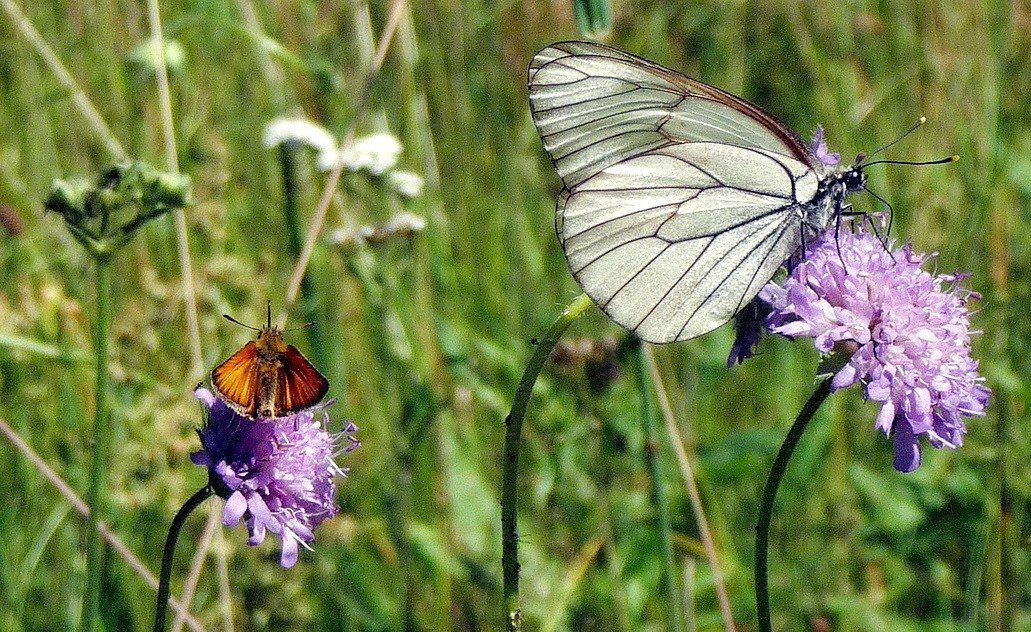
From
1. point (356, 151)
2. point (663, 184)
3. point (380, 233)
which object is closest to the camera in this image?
point (663, 184)

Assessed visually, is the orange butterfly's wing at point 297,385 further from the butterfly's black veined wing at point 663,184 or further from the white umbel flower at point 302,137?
the white umbel flower at point 302,137

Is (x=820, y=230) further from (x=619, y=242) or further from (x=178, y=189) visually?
(x=178, y=189)

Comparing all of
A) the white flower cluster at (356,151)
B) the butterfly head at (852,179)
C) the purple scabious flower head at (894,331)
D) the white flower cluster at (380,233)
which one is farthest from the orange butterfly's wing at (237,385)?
the white flower cluster at (356,151)

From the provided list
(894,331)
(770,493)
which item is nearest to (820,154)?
(894,331)

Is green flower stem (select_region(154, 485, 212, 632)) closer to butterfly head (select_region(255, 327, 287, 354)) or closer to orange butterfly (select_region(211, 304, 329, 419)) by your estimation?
A: orange butterfly (select_region(211, 304, 329, 419))

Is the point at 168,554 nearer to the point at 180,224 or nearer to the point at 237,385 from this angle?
the point at 237,385

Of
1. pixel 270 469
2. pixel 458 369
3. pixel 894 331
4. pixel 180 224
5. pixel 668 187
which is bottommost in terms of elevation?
pixel 270 469

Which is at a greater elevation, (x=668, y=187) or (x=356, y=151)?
(x=356, y=151)

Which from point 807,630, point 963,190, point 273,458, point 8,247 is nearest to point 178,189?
point 273,458
